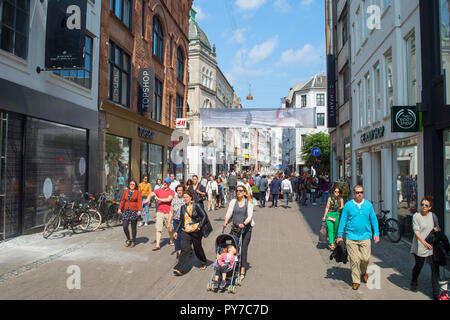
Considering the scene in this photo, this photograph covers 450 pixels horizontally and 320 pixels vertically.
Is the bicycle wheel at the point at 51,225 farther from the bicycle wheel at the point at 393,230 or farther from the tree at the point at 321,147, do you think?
the tree at the point at 321,147

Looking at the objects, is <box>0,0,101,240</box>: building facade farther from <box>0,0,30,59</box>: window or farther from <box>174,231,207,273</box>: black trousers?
<box>174,231,207,273</box>: black trousers

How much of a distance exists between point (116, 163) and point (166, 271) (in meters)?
10.5

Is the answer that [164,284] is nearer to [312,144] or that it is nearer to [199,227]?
[199,227]

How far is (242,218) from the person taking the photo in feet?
21.6

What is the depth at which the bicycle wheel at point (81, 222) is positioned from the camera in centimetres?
1084

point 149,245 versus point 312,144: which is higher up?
point 312,144

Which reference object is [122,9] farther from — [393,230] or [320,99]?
[320,99]

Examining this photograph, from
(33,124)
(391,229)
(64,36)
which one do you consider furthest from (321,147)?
(33,124)

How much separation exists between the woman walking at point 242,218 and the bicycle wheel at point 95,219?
649cm

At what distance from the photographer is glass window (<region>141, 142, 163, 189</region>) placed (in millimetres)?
19984

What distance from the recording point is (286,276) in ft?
21.0

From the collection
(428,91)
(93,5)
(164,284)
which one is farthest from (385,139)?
(93,5)

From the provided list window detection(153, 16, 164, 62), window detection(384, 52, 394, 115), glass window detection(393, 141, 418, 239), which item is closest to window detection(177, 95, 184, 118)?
window detection(153, 16, 164, 62)

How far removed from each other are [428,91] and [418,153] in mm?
1654
